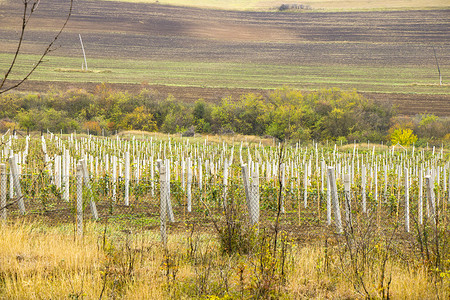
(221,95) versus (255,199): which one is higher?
(221,95)

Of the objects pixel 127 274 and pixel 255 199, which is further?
pixel 255 199

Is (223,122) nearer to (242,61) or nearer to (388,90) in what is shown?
(388,90)

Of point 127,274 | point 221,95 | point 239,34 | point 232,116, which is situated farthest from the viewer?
point 239,34

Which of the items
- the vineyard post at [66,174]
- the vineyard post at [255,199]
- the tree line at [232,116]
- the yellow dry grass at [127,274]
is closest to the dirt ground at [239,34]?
the tree line at [232,116]

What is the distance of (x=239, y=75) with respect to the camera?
8662cm

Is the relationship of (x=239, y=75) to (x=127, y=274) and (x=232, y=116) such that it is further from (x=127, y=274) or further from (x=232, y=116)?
(x=127, y=274)

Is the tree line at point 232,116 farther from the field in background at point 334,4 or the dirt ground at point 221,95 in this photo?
the field in background at point 334,4

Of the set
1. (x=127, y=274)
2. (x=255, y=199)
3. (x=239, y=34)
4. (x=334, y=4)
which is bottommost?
(x=127, y=274)

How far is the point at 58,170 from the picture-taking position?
1291cm

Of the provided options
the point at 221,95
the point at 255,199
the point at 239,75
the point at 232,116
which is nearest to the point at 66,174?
the point at 255,199

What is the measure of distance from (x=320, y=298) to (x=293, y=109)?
45.5 meters

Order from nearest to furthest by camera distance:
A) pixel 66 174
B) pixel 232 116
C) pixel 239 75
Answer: pixel 66 174 → pixel 232 116 → pixel 239 75

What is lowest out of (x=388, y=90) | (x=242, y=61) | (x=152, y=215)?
(x=152, y=215)

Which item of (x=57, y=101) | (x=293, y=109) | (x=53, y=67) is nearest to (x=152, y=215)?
(x=293, y=109)
